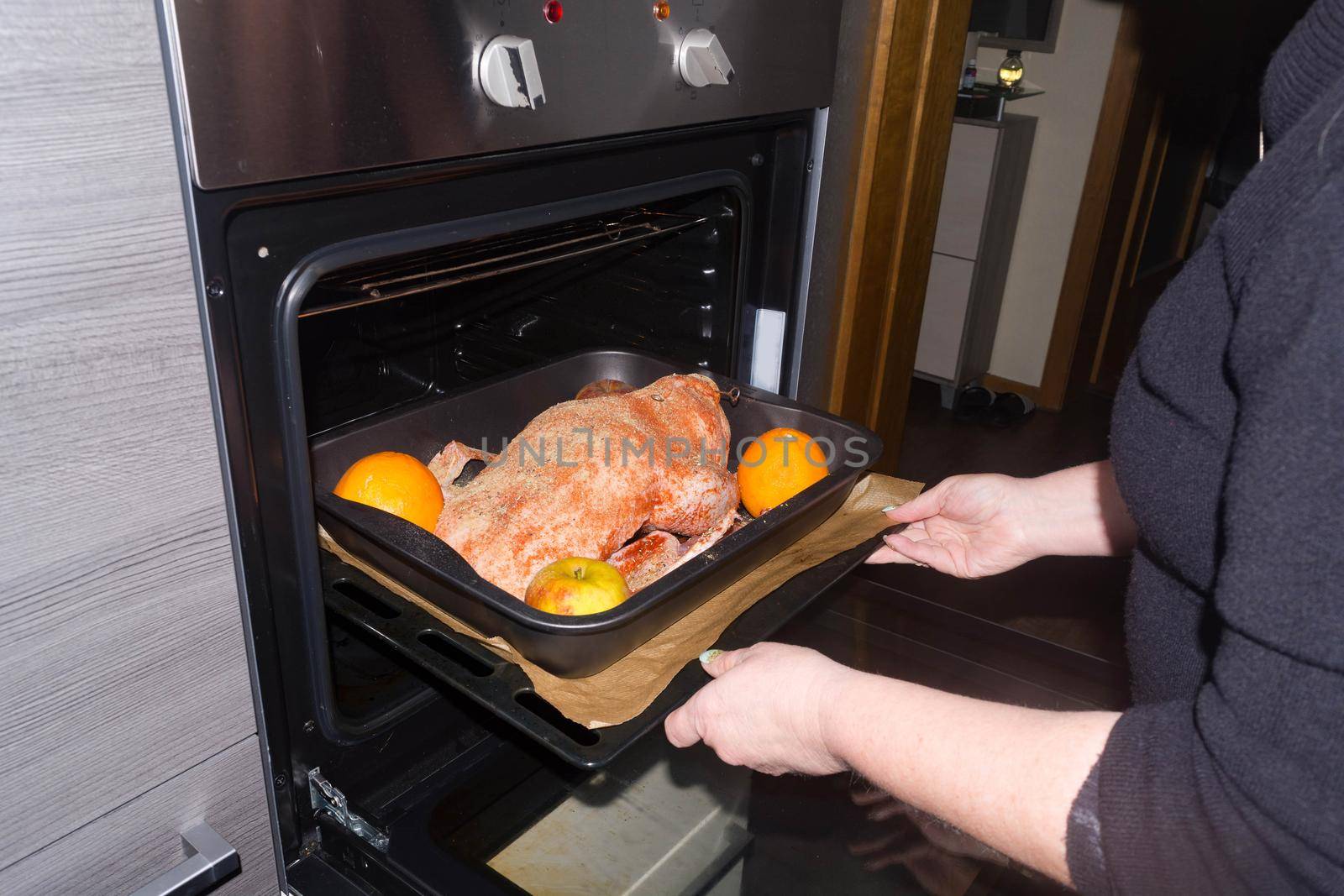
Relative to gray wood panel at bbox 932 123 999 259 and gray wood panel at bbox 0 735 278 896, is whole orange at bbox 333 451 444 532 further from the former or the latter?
gray wood panel at bbox 932 123 999 259

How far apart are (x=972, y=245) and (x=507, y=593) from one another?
2693mm

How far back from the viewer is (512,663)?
0.76 meters

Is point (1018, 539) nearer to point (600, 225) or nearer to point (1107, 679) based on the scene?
point (1107, 679)

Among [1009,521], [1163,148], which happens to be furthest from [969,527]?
[1163,148]

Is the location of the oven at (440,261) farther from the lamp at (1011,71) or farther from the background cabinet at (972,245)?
the lamp at (1011,71)

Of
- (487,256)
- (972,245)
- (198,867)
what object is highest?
(487,256)

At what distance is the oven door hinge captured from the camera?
83cm

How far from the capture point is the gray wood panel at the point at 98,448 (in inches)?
20.6

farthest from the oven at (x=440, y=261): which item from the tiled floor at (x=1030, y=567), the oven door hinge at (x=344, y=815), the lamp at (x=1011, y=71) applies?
the lamp at (x=1011, y=71)

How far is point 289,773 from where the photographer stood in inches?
31.9

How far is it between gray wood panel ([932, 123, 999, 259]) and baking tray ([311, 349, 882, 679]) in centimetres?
212

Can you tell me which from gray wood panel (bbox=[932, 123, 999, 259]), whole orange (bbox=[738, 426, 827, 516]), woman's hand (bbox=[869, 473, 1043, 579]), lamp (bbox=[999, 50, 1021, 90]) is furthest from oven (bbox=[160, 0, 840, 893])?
lamp (bbox=[999, 50, 1021, 90])

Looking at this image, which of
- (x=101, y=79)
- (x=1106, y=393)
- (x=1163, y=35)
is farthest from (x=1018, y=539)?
(x=1106, y=393)

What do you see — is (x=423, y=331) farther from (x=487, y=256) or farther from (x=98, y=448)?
(x=98, y=448)
